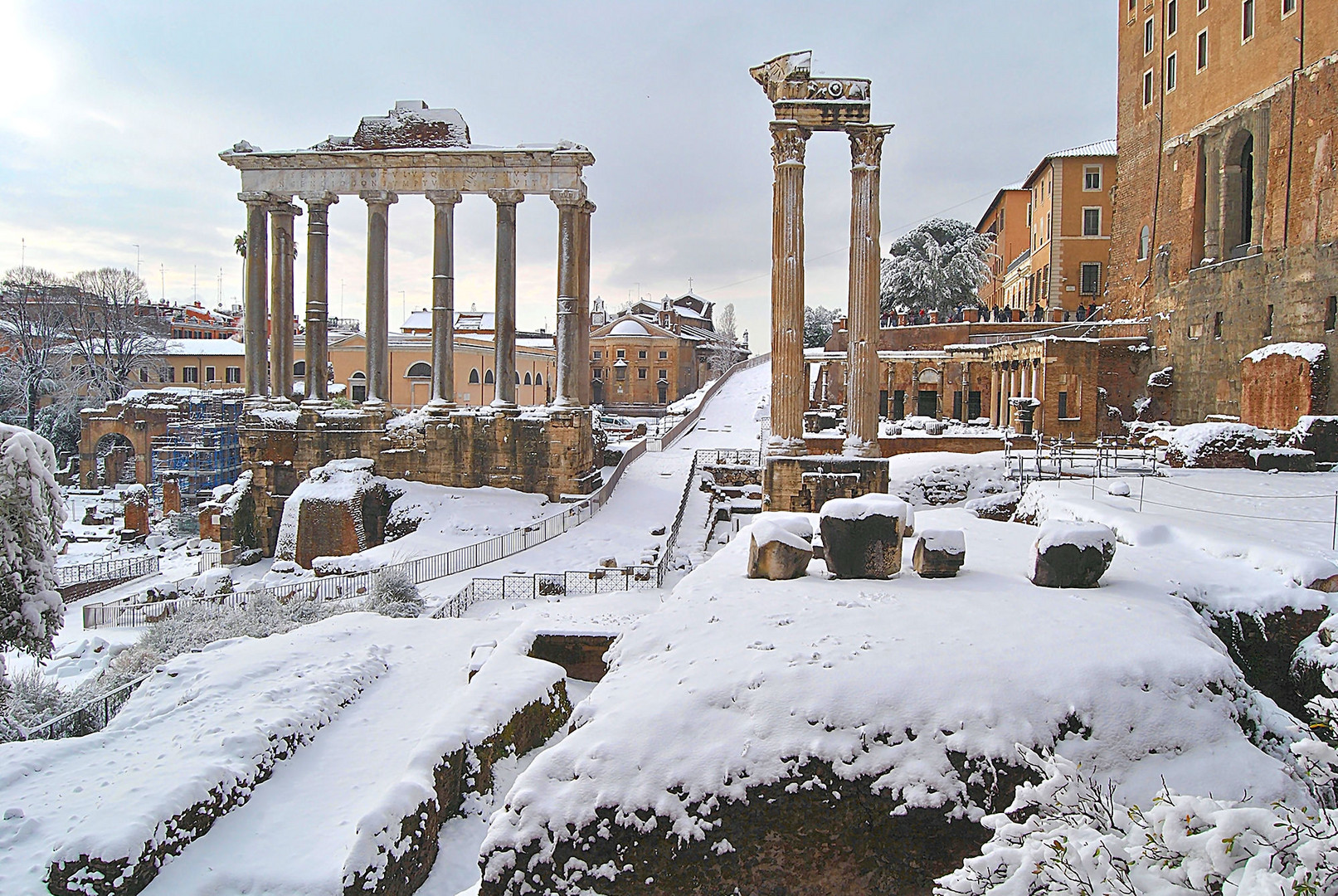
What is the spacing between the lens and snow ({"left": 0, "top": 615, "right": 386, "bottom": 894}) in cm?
715

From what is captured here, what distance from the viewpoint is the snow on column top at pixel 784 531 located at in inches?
352

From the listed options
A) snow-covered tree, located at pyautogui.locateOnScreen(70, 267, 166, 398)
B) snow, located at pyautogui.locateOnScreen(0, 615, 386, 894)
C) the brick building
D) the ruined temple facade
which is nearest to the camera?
snow, located at pyautogui.locateOnScreen(0, 615, 386, 894)

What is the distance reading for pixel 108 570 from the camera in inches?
880

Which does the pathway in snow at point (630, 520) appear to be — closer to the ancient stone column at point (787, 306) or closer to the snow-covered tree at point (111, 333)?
the ancient stone column at point (787, 306)

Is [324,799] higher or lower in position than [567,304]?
lower

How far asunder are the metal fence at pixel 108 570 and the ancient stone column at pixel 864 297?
766 inches

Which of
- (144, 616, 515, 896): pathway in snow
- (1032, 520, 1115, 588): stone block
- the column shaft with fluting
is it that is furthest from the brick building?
(144, 616, 515, 896): pathway in snow

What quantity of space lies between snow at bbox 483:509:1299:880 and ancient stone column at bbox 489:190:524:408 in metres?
17.3

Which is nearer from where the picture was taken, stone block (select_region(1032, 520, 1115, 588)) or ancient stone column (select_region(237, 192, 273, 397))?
stone block (select_region(1032, 520, 1115, 588))

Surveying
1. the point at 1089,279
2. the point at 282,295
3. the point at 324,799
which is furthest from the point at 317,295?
the point at 1089,279

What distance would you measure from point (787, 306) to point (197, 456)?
28645mm

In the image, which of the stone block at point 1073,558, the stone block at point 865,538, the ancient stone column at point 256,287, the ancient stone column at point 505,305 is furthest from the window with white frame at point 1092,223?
the stone block at point 865,538

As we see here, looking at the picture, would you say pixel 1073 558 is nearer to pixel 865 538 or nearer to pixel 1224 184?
pixel 865 538

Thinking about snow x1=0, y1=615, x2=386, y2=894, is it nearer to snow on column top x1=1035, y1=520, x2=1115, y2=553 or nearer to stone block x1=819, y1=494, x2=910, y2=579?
stone block x1=819, y1=494, x2=910, y2=579
